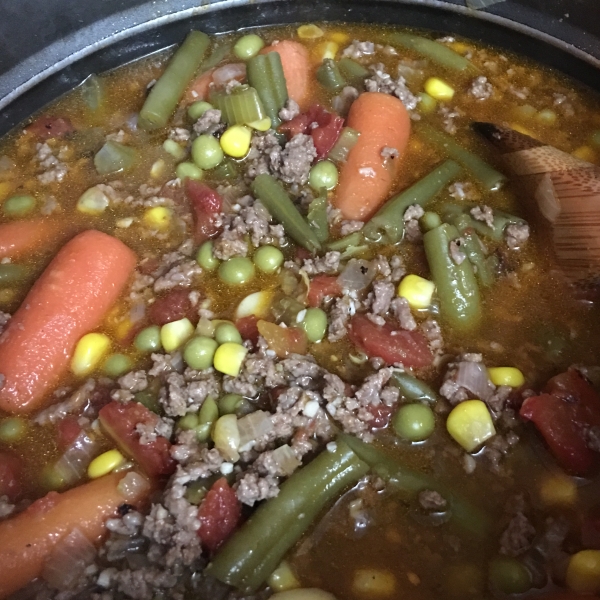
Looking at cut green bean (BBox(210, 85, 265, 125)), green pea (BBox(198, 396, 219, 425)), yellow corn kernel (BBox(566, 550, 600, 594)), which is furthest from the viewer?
cut green bean (BBox(210, 85, 265, 125))

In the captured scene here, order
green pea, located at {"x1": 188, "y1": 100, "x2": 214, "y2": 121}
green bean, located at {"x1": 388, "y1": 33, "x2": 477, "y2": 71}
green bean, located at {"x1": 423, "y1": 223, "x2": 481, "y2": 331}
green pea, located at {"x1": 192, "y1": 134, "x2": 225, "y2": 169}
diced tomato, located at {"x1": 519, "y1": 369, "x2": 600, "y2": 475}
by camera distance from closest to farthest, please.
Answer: diced tomato, located at {"x1": 519, "y1": 369, "x2": 600, "y2": 475}
green bean, located at {"x1": 423, "y1": 223, "x2": 481, "y2": 331}
green pea, located at {"x1": 192, "y1": 134, "x2": 225, "y2": 169}
green pea, located at {"x1": 188, "y1": 100, "x2": 214, "y2": 121}
green bean, located at {"x1": 388, "y1": 33, "x2": 477, "y2": 71}

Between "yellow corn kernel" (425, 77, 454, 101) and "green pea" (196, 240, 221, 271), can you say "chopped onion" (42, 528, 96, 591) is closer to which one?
"green pea" (196, 240, 221, 271)

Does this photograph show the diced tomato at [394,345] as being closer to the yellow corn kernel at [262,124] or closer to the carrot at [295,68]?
the yellow corn kernel at [262,124]

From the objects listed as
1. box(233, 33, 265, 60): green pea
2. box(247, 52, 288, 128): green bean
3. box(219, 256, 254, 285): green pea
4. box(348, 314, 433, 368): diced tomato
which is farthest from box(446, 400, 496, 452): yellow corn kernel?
box(233, 33, 265, 60): green pea

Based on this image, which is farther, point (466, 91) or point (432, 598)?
point (466, 91)

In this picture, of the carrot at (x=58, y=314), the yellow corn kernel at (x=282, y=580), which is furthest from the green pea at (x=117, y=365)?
the yellow corn kernel at (x=282, y=580)

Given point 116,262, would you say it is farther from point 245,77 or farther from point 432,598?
point 432,598

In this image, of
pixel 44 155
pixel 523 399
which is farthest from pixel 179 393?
pixel 44 155

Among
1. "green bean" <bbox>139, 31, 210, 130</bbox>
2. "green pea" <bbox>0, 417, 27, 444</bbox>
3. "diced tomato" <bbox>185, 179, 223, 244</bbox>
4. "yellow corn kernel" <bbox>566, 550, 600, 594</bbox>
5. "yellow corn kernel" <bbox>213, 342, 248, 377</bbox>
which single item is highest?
"green bean" <bbox>139, 31, 210, 130</bbox>

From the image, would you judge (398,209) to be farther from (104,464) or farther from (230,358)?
(104,464)
